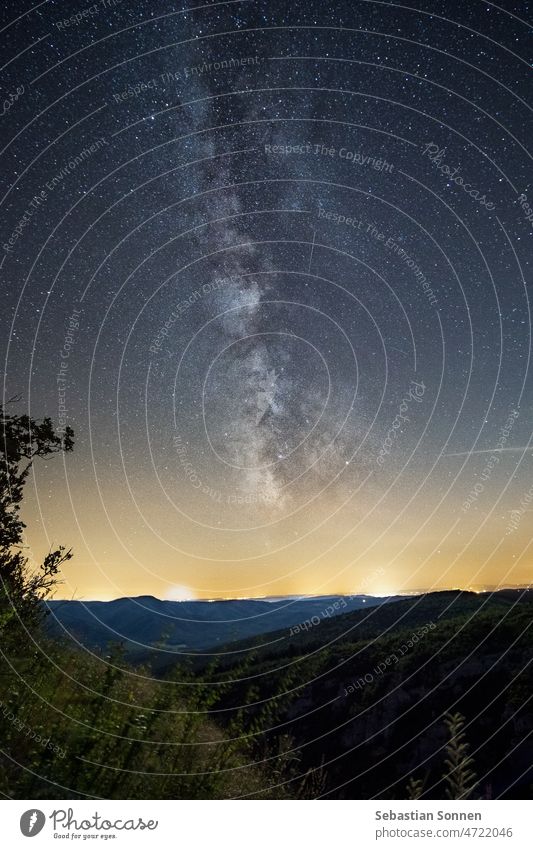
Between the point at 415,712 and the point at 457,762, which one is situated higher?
the point at 457,762

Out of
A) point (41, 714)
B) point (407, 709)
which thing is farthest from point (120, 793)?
point (407, 709)

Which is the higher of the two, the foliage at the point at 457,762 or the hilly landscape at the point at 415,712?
the foliage at the point at 457,762

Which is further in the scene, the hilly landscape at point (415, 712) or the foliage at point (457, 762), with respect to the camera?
the hilly landscape at point (415, 712)

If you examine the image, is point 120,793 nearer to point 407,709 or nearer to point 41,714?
point 41,714

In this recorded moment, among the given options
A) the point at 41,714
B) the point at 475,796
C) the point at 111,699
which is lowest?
the point at 475,796

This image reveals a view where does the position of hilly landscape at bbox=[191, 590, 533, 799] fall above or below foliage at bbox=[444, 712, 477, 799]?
below

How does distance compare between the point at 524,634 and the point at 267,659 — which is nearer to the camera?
the point at 524,634

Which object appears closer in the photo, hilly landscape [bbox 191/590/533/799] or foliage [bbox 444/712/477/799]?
foliage [bbox 444/712/477/799]

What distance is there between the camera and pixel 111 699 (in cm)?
515

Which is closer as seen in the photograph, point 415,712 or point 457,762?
point 457,762

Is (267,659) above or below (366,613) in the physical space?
below

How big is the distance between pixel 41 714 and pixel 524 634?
14.7 meters

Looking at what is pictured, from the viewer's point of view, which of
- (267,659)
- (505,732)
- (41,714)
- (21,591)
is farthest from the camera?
(267,659)
